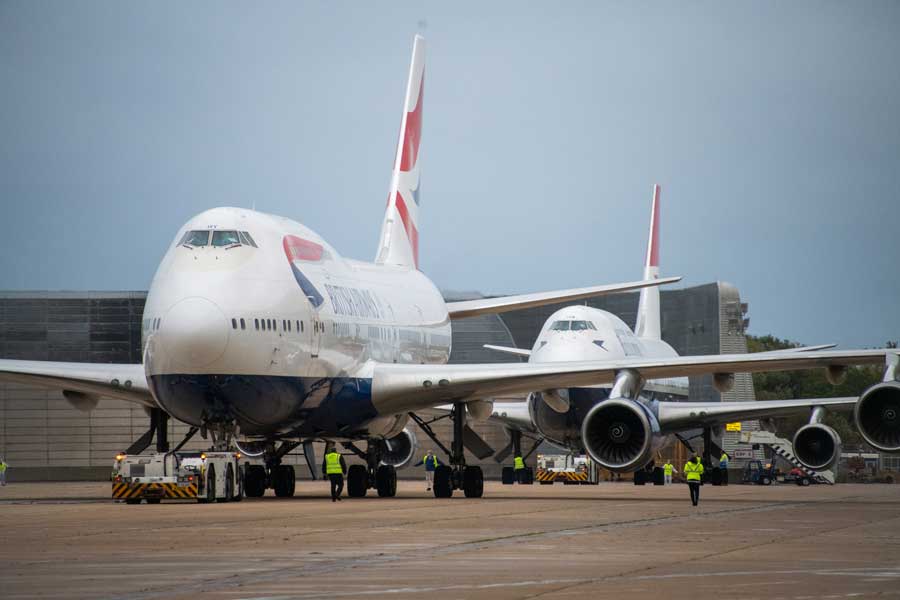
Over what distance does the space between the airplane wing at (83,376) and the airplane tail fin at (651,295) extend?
29.9 m

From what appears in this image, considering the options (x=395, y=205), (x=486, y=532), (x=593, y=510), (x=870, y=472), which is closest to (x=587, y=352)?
(x=395, y=205)

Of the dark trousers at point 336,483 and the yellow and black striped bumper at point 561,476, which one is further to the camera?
the yellow and black striped bumper at point 561,476

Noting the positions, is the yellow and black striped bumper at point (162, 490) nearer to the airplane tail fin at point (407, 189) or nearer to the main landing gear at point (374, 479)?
the main landing gear at point (374, 479)

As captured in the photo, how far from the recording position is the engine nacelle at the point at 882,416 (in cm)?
2497

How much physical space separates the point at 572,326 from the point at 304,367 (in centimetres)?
1556

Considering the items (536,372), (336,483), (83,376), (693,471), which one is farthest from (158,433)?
(693,471)

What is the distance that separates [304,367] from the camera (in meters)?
24.9

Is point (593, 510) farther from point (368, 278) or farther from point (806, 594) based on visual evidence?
point (806, 594)

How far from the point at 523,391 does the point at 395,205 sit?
10.2 meters

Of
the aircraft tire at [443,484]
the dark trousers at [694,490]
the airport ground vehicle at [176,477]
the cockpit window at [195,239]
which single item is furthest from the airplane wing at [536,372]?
the cockpit window at [195,239]

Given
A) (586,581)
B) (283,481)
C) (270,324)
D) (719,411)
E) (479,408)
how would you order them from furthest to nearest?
(719,411) → (479,408) → (283,481) → (270,324) → (586,581)

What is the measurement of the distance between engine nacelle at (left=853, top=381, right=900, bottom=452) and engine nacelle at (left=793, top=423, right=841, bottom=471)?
15.0m

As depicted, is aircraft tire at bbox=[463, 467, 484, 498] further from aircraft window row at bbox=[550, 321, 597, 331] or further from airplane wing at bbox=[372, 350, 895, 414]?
aircraft window row at bbox=[550, 321, 597, 331]

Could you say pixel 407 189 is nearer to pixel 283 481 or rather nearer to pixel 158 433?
pixel 283 481
